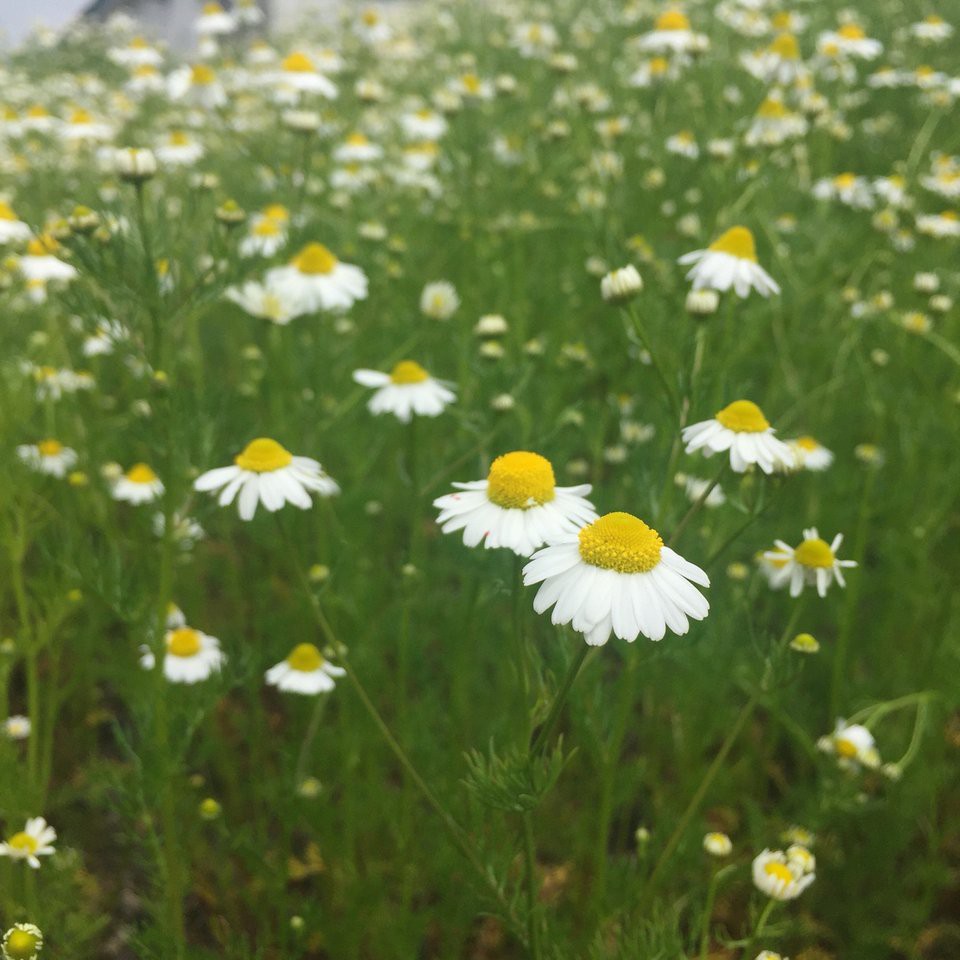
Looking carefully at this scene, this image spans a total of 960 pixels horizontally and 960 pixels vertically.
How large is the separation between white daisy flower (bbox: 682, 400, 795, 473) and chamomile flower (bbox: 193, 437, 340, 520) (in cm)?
65

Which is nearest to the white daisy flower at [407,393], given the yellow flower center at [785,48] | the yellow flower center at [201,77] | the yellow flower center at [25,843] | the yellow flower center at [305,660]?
the yellow flower center at [305,660]

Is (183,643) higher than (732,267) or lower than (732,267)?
lower

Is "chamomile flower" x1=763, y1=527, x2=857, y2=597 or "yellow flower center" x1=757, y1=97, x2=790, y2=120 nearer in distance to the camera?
"chamomile flower" x1=763, y1=527, x2=857, y2=597

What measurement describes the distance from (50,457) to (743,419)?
195 centimetres

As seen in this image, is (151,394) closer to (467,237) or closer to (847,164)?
(467,237)

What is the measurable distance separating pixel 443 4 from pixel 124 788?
6.42m

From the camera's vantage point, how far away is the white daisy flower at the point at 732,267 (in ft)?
6.25

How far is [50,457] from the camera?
8.50 ft

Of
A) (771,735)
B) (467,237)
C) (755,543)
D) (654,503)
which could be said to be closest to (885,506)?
(755,543)

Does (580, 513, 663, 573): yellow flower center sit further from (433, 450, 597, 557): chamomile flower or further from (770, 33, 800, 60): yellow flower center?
(770, 33, 800, 60): yellow flower center

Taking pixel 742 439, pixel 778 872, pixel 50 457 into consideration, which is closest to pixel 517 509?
pixel 742 439

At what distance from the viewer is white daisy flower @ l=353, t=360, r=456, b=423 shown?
210cm

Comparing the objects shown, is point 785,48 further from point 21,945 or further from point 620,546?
point 21,945

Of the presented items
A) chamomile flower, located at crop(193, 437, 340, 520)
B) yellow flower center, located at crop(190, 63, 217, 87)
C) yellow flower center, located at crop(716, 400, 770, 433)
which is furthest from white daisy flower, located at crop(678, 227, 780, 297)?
yellow flower center, located at crop(190, 63, 217, 87)
